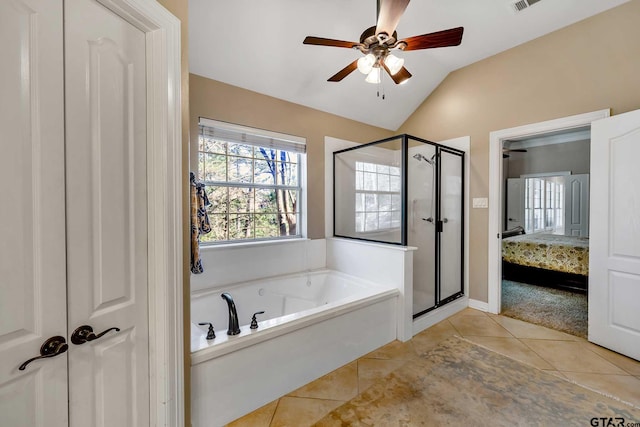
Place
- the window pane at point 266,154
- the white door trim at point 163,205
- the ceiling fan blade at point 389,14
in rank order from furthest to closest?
the window pane at point 266,154, the ceiling fan blade at point 389,14, the white door trim at point 163,205

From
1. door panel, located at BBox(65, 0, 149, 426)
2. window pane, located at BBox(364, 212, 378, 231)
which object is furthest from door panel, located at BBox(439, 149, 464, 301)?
door panel, located at BBox(65, 0, 149, 426)

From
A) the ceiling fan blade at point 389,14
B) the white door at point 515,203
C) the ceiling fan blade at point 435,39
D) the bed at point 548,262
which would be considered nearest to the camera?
the ceiling fan blade at point 389,14

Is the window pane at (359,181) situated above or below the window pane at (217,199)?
above

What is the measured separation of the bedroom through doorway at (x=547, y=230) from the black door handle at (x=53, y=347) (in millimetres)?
3790

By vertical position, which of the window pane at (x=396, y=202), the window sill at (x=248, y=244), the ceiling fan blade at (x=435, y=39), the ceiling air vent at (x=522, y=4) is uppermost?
the ceiling air vent at (x=522, y=4)

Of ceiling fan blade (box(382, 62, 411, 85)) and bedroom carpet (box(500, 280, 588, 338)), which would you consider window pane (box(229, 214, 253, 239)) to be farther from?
bedroom carpet (box(500, 280, 588, 338))

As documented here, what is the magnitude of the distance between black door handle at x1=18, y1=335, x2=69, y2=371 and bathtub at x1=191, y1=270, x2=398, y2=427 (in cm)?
63

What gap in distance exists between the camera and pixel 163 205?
113cm

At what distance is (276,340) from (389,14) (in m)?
2.11

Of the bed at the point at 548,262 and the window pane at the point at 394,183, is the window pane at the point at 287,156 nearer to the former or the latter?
the window pane at the point at 394,183

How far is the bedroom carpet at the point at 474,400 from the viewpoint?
156cm

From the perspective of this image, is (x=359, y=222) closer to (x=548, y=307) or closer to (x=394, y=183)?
(x=394, y=183)

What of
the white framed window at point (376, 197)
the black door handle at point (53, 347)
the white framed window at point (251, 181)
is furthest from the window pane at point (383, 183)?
the black door handle at point (53, 347)

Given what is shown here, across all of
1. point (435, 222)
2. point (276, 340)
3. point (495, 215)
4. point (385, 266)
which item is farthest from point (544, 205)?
point (276, 340)
